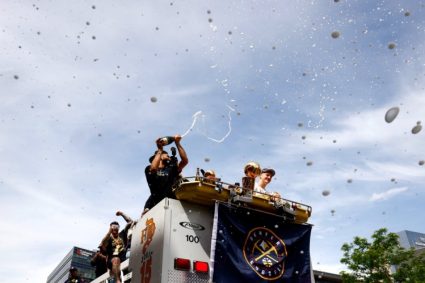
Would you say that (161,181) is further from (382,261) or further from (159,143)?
(382,261)

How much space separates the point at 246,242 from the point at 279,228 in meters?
0.54

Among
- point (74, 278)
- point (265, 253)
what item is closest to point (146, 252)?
point (265, 253)

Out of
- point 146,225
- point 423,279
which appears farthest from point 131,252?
point 423,279

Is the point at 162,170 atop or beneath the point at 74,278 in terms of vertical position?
atop

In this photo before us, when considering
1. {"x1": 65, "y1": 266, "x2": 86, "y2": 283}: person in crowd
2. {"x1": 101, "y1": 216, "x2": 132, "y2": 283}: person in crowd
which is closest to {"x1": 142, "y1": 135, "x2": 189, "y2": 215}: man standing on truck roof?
{"x1": 101, "y1": 216, "x2": 132, "y2": 283}: person in crowd

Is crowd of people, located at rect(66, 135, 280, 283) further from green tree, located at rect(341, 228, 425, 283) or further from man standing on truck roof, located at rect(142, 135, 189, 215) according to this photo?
green tree, located at rect(341, 228, 425, 283)

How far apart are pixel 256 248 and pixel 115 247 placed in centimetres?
257

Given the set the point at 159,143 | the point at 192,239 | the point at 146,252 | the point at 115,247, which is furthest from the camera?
the point at 115,247

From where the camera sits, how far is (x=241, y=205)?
4.81 meters

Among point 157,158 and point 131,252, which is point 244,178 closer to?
point 157,158

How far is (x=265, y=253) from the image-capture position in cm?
472

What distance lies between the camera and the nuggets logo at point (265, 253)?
4602 millimetres

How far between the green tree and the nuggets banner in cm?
2778

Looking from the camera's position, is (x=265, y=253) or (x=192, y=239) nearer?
(x=192, y=239)
